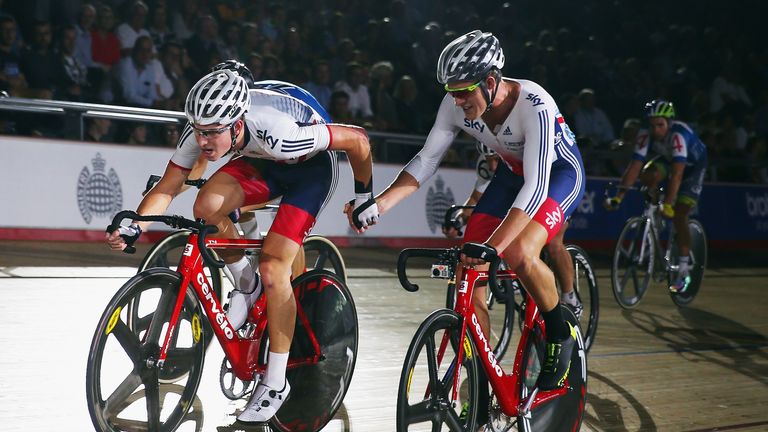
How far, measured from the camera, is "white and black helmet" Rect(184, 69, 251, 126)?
3.40m

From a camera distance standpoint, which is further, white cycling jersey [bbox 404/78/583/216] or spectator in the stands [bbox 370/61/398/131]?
spectator in the stands [bbox 370/61/398/131]

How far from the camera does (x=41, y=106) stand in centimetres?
768

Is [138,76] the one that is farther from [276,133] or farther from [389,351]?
[276,133]

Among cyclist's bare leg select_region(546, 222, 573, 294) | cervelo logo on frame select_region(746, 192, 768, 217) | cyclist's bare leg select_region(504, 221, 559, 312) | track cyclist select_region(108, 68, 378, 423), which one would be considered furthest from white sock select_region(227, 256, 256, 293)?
cervelo logo on frame select_region(746, 192, 768, 217)

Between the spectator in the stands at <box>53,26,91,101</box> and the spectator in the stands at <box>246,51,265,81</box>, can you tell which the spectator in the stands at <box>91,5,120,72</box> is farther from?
the spectator in the stands at <box>246,51,265,81</box>

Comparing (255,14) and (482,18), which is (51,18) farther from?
(482,18)

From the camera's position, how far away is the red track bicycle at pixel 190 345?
10.7 feet

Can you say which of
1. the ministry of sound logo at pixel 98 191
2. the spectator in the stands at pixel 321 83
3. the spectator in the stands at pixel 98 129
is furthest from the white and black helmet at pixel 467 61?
the spectator in the stands at pixel 321 83

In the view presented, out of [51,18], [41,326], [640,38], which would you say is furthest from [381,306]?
[640,38]

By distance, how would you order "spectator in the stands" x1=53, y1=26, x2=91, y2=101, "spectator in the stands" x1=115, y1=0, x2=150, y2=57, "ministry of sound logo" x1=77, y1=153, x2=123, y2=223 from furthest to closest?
"spectator in the stands" x1=115, y1=0, x2=150, y2=57 < "spectator in the stands" x1=53, y1=26, x2=91, y2=101 < "ministry of sound logo" x1=77, y1=153, x2=123, y2=223

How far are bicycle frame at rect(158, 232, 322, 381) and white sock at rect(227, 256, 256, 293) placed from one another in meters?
0.10

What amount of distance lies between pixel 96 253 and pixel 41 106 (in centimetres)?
119

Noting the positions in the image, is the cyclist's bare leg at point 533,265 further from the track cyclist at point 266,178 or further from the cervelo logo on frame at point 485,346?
the track cyclist at point 266,178

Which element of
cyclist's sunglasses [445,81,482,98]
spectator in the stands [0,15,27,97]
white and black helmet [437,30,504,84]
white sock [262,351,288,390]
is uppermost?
white and black helmet [437,30,504,84]
